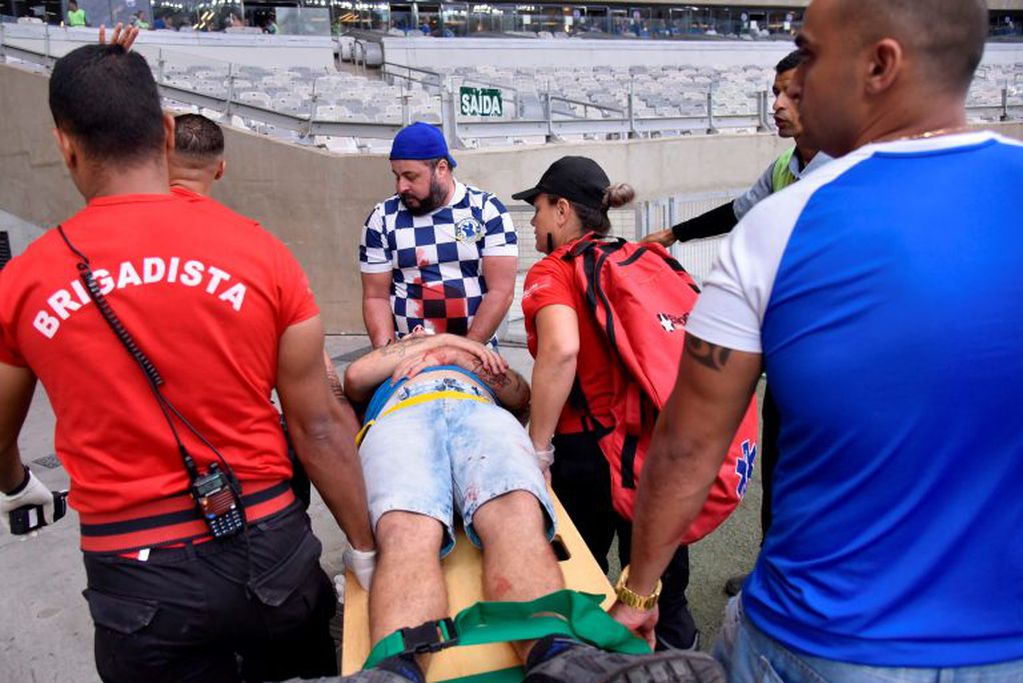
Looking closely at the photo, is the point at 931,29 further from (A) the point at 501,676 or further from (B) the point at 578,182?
(A) the point at 501,676

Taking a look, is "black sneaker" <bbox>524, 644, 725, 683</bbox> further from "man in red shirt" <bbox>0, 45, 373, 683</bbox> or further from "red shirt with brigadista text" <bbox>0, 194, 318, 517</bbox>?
"red shirt with brigadista text" <bbox>0, 194, 318, 517</bbox>

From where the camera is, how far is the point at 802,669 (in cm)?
127

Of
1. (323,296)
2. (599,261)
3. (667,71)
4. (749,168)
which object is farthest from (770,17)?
(599,261)

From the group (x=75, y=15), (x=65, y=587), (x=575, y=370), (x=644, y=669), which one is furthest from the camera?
(x=75, y=15)

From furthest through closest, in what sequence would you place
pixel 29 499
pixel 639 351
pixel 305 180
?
1. pixel 305 180
2. pixel 639 351
3. pixel 29 499

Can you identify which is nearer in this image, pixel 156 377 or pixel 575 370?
pixel 156 377

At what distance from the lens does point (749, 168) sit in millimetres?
11492

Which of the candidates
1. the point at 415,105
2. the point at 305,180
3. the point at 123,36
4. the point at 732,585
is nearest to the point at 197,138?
the point at 123,36

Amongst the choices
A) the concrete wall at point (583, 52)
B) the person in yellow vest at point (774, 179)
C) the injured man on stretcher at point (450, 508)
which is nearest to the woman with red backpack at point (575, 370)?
the injured man on stretcher at point (450, 508)

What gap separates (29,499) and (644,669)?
1.68m

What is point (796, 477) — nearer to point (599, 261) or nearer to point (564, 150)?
point (599, 261)

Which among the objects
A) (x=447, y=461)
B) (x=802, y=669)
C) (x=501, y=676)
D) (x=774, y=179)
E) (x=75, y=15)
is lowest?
(x=501, y=676)

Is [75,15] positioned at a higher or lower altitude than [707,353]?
higher

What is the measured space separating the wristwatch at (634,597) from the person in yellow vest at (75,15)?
51.3ft
